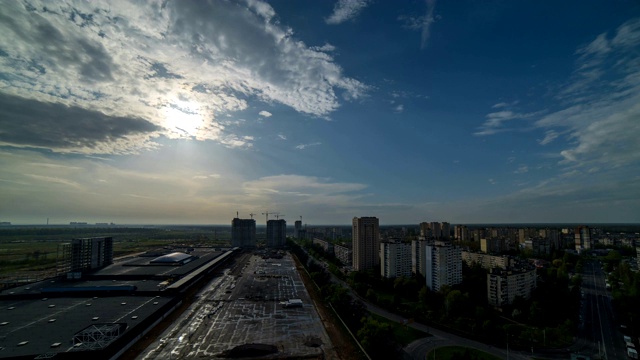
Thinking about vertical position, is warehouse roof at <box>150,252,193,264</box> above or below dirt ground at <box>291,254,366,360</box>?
above

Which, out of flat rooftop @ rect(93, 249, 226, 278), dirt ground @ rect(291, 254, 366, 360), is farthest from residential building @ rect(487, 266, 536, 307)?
flat rooftop @ rect(93, 249, 226, 278)

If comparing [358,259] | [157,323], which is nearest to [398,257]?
[358,259]

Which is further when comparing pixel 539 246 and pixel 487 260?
pixel 539 246

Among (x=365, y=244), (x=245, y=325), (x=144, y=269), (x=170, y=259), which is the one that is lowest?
(x=245, y=325)

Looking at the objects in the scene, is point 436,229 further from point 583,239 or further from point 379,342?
point 379,342

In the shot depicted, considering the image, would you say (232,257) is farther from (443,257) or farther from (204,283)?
(443,257)

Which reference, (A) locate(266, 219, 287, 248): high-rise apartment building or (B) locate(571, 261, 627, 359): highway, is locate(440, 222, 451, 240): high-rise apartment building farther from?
(B) locate(571, 261, 627, 359): highway

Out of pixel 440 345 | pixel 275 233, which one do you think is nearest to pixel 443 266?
pixel 440 345
